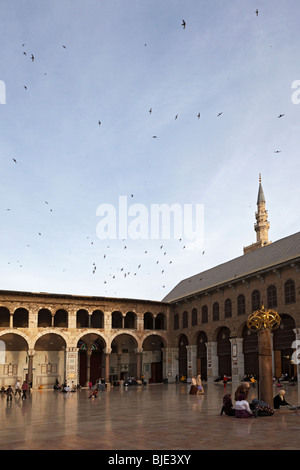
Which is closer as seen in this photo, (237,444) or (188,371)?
(237,444)

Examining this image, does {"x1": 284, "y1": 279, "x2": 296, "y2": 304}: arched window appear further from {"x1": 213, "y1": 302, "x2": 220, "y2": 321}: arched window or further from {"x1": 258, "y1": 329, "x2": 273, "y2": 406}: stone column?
{"x1": 258, "y1": 329, "x2": 273, "y2": 406}: stone column

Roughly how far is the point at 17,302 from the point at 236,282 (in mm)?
19228

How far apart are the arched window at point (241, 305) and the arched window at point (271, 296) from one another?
2.94m

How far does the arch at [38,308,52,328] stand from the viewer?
145 feet

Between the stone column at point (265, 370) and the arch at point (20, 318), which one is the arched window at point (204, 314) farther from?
the stone column at point (265, 370)

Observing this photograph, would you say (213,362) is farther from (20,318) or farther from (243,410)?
(243,410)

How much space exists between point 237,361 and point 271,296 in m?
6.36

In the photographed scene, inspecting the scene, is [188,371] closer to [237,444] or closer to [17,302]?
[17,302]

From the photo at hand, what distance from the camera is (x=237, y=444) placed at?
9.30 meters

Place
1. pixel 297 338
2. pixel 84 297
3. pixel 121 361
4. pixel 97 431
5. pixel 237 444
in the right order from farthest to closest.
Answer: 1. pixel 121 361
2. pixel 84 297
3. pixel 297 338
4. pixel 97 431
5. pixel 237 444

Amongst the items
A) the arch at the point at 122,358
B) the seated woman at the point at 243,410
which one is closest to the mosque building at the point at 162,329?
the arch at the point at 122,358

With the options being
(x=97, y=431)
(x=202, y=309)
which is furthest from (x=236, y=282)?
(x=97, y=431)

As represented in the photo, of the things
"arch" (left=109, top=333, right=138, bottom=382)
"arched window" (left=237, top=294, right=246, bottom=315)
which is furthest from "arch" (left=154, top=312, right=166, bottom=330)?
"arched window" (left=237, top=294, right=246, bottom=315)

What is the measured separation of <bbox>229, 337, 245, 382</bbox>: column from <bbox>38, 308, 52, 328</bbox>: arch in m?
17.8
